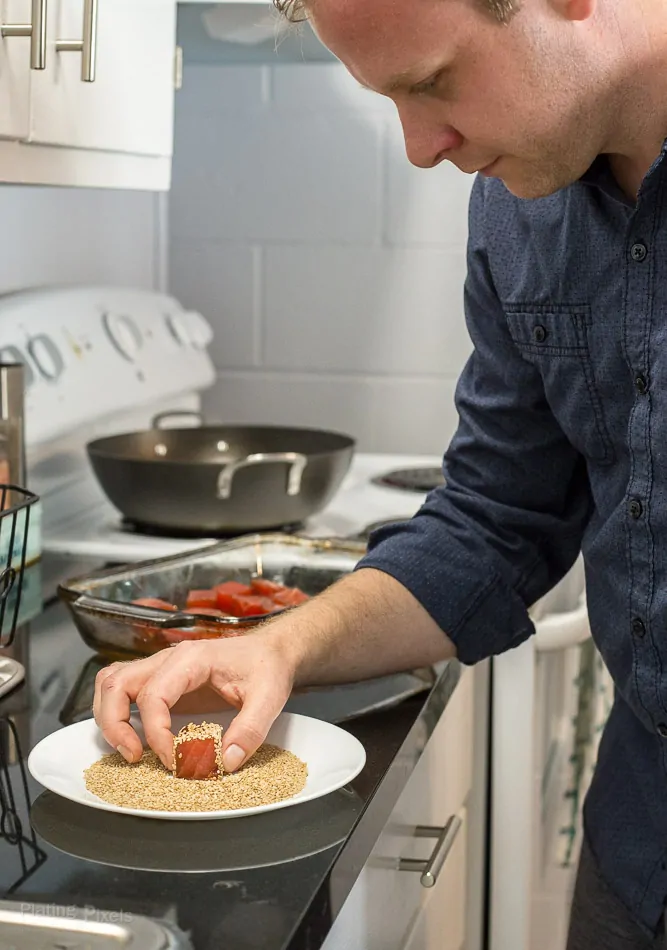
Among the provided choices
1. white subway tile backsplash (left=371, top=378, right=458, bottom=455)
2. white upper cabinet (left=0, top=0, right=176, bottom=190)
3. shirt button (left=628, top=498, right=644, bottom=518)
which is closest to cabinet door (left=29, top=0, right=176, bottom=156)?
white upper cabinet (left=0, top=0, right=176, bottom=190)

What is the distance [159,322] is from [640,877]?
128cm

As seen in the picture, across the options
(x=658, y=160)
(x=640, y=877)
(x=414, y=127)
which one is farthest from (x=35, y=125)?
(x=640, y=877)

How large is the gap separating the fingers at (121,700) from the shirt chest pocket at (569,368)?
40 cm

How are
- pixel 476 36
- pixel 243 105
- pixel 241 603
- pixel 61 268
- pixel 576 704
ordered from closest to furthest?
pixel 476 36
pixel 241 603
pixel 576 704
pixel 61 268
pixel 243 105

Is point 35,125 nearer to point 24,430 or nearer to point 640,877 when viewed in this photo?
point 24,430

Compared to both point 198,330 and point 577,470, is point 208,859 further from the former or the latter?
point 198,330

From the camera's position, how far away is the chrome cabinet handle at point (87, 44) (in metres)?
1.22

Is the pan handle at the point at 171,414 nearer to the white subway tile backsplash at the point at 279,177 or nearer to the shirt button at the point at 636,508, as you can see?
the white subway tile backsplash at the point at 279,177

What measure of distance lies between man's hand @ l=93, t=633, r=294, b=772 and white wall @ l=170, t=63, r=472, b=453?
144 centimetres

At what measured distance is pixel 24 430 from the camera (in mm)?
1601

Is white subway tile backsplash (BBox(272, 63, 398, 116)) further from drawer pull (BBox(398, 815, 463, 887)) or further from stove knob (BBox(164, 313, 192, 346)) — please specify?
drawer pull (BBox(398, 815, 463, 887))

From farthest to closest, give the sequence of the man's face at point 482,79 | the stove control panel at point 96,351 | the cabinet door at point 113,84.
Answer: the stove control panel at point 96,351
the cabinet door at point 113,84
the man's face at point 482,79

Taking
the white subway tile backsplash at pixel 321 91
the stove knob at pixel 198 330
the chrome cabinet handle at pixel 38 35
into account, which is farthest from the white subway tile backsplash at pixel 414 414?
the chrome cabinet handle at pixel 38 35

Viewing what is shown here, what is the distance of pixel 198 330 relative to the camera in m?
2.29
